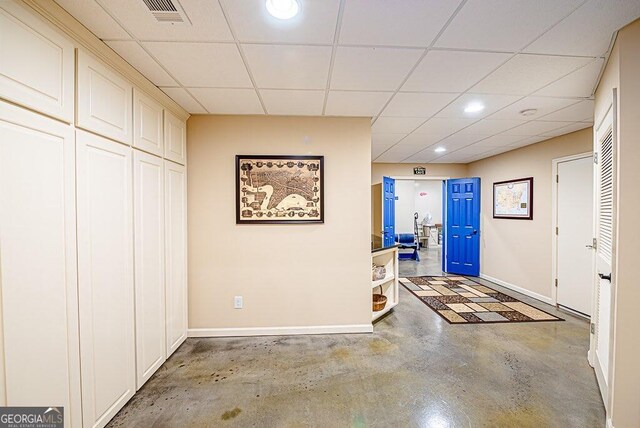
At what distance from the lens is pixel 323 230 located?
122 inches

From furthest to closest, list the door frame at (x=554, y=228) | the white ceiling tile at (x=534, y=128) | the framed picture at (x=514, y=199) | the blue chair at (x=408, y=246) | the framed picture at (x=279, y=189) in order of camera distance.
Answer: the blue chair at (x=408, y=246), the framed picture at (x=514, y=199), the door frame at (x=554, y=228), the white ceiling tile at (x=534, y=128), the framed picture at (x=279, y=189)

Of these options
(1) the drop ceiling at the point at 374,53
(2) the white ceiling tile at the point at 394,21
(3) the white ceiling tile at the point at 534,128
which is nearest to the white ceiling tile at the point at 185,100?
(1) the drop ceiling at the point at 374,53

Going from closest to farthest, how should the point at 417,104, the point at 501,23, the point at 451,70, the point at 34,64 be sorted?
the point at 34,64 → the point at 501,23 → the point at 451,70 → the point at 417,104

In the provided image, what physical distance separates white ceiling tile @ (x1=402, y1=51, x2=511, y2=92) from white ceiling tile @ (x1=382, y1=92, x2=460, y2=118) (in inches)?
4.8

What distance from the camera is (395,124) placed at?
336cm

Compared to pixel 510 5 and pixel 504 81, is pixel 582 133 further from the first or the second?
pixel 510 5

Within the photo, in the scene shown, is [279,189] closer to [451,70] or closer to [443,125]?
[451,70]

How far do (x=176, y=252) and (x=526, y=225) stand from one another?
16.9 feet

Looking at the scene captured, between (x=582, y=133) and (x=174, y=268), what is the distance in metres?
5.23

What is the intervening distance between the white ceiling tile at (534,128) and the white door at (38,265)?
4437 mm

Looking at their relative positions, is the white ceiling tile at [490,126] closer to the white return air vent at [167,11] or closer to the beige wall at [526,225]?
the beige wall at [526,225]

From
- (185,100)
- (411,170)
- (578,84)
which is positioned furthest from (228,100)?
(411,170)

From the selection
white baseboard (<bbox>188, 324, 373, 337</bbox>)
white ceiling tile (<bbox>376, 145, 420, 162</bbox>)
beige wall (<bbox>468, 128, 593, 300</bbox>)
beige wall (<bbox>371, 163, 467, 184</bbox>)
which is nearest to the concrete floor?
white baseboard (<bbox>188, 324, 373, 337</bbox>)

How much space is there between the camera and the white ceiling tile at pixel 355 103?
2.48 m
